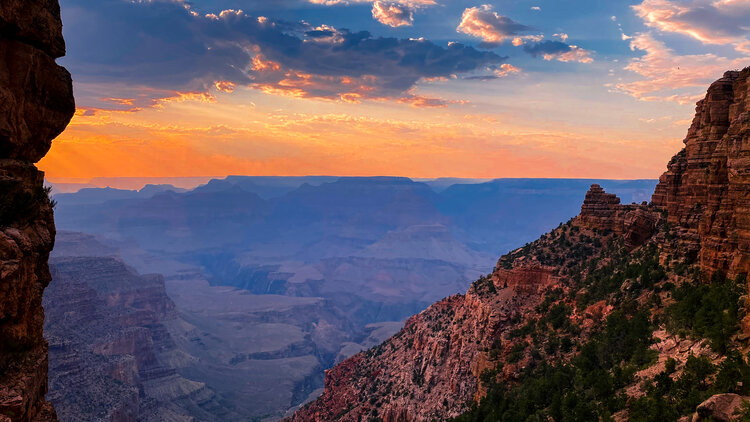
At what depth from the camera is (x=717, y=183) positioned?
92.4 ft

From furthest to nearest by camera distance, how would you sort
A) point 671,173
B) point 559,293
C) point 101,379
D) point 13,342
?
point 101,379 < point 559,293 < point 671,173 < point 13,342

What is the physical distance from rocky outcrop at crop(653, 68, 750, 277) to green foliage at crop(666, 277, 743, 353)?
1065 mm

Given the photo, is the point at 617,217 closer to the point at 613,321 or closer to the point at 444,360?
the point at 613,321

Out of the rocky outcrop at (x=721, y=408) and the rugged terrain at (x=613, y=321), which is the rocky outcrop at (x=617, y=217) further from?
the rocky outcrop at (x=721, y=408)

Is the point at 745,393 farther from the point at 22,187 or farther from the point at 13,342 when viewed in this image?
the point at 22,187

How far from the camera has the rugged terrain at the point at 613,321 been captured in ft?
75.2

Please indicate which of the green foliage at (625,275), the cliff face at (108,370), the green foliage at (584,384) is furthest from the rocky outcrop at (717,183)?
the cliff face at (108,370)

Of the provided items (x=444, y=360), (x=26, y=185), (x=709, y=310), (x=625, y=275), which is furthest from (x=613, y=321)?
(x=26, y=185)

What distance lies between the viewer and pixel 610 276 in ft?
141

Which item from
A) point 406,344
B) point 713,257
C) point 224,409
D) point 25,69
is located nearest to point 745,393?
point 713,257

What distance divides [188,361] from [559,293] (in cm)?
18287

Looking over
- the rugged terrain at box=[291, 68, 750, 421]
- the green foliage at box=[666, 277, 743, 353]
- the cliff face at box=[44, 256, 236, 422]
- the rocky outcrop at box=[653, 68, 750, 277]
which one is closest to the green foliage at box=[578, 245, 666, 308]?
the rugged terrain at box=[291, 68, 750, 421]

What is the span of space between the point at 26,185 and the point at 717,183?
33661mm

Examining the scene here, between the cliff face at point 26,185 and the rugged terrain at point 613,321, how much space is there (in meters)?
22.7
